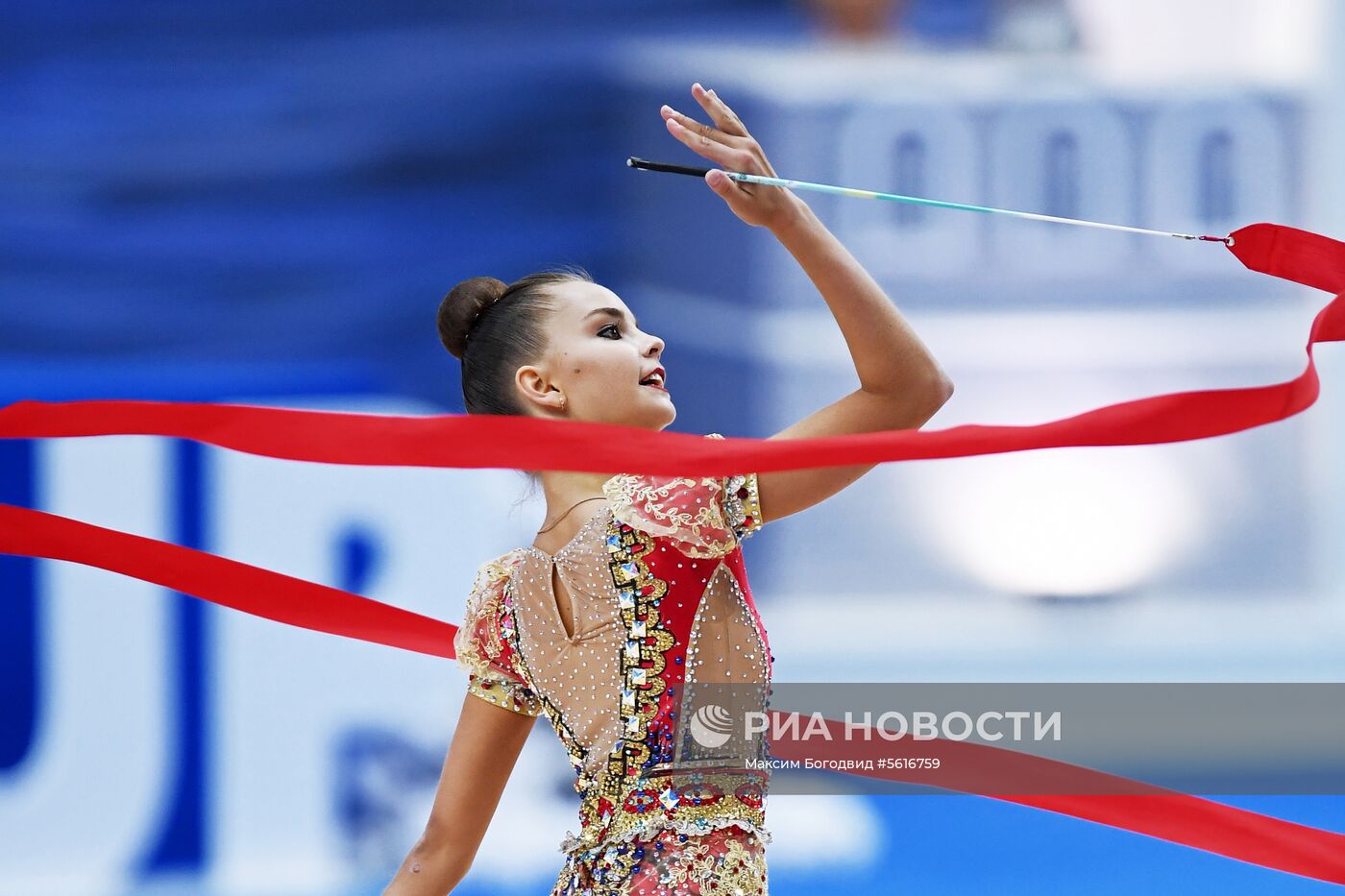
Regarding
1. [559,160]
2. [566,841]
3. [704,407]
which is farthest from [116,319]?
[566,841]

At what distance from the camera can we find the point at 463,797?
1.60 m

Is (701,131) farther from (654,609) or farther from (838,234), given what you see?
(838,234)

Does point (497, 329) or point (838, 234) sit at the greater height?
point (838, 234)

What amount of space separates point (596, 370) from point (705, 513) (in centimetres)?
22

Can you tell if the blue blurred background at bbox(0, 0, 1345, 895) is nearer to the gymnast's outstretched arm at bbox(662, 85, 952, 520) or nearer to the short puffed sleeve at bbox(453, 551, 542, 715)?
the short puffed sleeve at bbox(453, 551, 542, 715)

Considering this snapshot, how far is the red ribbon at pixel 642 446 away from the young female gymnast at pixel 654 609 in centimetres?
9

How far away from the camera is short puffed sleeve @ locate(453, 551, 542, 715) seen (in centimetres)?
157

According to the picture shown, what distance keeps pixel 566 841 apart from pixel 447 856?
143 millimetres

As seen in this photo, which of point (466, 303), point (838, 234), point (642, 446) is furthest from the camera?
point (838, 234)

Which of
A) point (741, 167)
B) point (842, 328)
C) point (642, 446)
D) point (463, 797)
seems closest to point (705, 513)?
point (642, 446)

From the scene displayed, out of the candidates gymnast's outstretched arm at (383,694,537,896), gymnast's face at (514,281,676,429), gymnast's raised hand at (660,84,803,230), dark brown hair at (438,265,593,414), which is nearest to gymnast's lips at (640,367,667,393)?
gymnast's face at (514,281,676,429)

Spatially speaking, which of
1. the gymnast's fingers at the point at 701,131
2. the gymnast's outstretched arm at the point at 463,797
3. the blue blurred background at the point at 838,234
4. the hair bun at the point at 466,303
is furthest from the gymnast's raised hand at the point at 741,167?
the blue blurred background at the point at 838,234

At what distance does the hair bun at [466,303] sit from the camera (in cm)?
169

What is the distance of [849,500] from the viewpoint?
3361 mm
